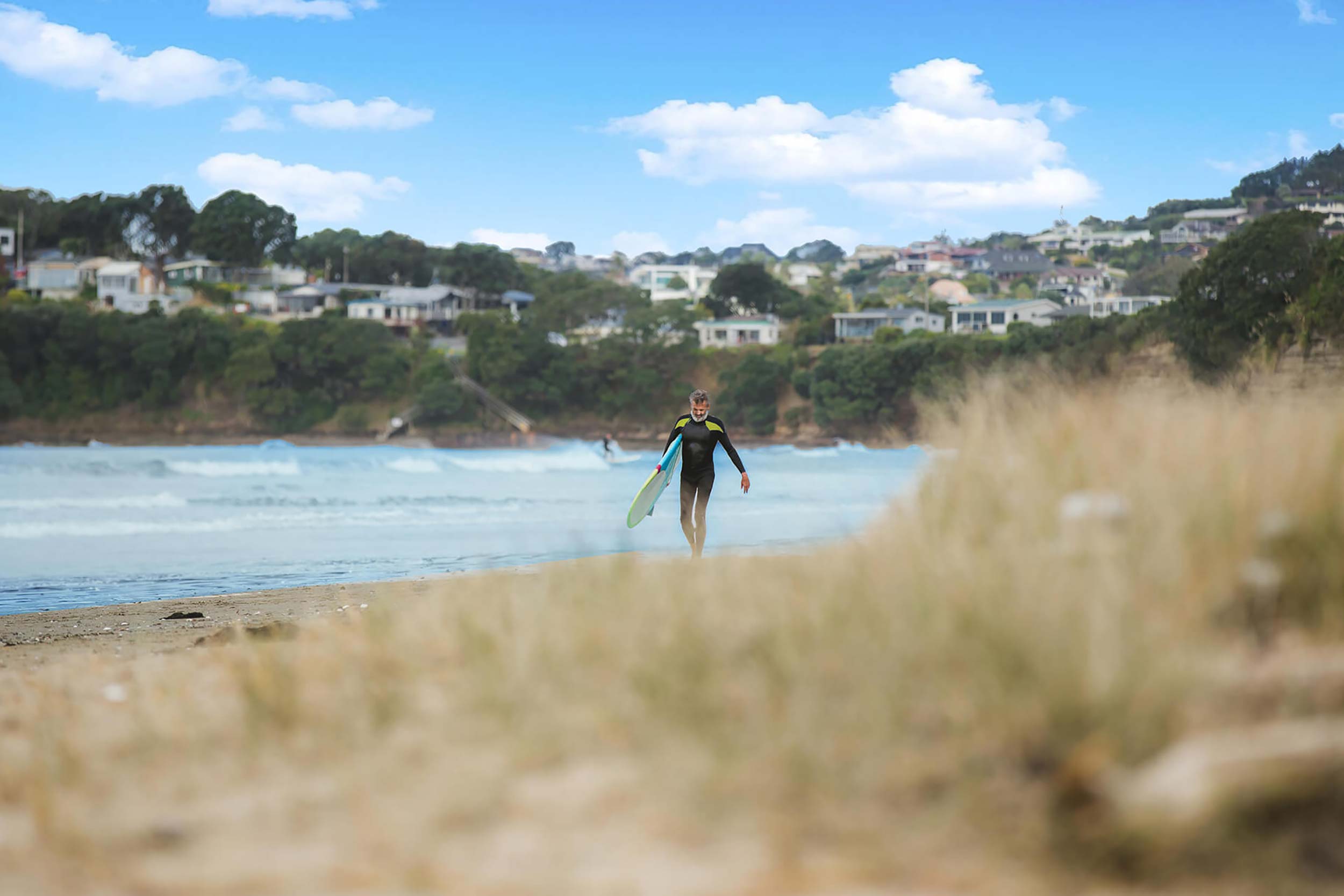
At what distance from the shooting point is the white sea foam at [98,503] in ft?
80.4

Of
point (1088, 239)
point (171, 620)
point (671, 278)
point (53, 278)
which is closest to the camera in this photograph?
point (171, 620)

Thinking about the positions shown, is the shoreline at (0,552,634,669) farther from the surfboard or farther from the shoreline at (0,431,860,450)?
the shoreline at (0,431,860,450)

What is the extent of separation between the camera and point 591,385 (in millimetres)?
82562

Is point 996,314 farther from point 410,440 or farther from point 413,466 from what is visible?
point 413,466

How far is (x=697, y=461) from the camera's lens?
9.71 m

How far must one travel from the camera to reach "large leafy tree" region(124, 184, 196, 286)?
346 feet

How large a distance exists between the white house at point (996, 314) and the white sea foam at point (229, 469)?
5688 centimetres

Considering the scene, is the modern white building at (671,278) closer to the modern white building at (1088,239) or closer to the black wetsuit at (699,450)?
the modern white building at (1088,239)

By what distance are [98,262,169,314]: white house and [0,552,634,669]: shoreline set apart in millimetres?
85747

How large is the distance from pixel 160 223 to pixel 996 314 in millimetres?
76009

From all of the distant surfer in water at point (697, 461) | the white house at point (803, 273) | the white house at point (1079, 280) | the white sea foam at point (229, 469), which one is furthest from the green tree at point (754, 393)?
the distant surfer in water at point (697, 461)

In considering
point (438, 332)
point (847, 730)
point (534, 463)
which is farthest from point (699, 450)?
point (438, 332)

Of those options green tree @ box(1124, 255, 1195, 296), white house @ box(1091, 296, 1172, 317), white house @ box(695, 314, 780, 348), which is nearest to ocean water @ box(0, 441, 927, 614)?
white house @ box(695, 314, 780, 348)

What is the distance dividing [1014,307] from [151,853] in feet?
295
